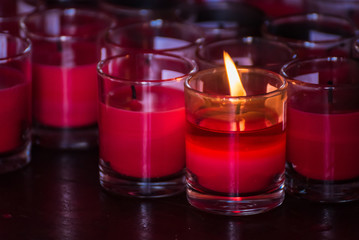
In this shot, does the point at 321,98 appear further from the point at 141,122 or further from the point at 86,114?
the point at 86,114

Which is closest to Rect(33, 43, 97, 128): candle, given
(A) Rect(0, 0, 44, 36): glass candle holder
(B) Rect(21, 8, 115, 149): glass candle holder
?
(B) Rect(21, 8, 115, 149): glass candle holder

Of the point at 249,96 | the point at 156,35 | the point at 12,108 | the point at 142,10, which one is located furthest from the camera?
the point at 142,10

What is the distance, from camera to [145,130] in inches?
34.3

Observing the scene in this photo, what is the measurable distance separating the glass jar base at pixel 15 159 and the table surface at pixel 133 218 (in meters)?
0.03

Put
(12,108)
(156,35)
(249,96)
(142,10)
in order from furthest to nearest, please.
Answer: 1. (142,10)
2. (156,35)
3. (12,108)
4. (249,96)

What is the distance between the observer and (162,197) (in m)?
0.89

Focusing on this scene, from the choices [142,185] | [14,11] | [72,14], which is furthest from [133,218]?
[14,11]

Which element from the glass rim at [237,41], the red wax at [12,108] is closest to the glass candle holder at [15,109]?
the red wax at [12,108]

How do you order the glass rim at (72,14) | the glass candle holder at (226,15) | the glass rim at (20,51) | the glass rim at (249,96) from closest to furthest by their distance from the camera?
1. the glass rim at (249,96)
2. the glass rim at (20,51)
3. the glass rim at (72,14)
4. the glass candle holder at (226,15)

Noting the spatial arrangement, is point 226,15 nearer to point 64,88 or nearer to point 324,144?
point 64,88

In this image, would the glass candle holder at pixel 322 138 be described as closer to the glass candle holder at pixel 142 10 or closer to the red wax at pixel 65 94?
the red wax at pixel 65 94

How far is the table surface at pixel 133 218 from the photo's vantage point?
81 cm

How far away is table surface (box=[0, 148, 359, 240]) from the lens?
81cm

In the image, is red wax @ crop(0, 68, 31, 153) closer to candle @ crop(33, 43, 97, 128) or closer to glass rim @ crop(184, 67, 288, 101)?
candle @ crop(33, 43, 97, 128)
